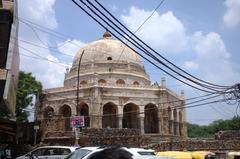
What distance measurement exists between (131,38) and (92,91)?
30.7m

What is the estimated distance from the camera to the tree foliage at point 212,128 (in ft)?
224

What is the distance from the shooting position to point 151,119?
45156 mm

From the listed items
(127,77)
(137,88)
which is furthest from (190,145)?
(127,77)

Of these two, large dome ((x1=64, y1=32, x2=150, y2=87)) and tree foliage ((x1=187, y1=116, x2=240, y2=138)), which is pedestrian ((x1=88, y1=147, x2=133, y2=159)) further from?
tree foliage ((x1=187, y1=116, x2=240, y2=138))

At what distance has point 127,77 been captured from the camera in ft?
152

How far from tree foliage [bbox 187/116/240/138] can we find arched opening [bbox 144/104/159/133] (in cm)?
2052

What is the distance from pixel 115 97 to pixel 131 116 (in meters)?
3.94

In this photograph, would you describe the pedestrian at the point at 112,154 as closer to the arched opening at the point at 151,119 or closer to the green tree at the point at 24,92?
the green tree at the point at 24,92

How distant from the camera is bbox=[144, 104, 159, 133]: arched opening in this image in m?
44.1

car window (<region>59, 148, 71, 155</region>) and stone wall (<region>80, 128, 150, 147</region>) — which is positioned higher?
stone wall (<region>80, 128, 150, 147</region>)

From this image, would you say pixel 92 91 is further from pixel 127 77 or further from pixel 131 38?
pixel 131 38

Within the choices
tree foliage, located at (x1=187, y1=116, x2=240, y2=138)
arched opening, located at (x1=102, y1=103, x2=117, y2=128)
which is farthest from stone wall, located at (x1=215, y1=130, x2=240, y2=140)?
tree foliage, located at (x1=187, y1=116, x2=240, y2=138)

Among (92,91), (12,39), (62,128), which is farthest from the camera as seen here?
(92,91)

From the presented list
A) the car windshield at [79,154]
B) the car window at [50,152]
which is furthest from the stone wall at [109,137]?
the car windshield at [79,154]
